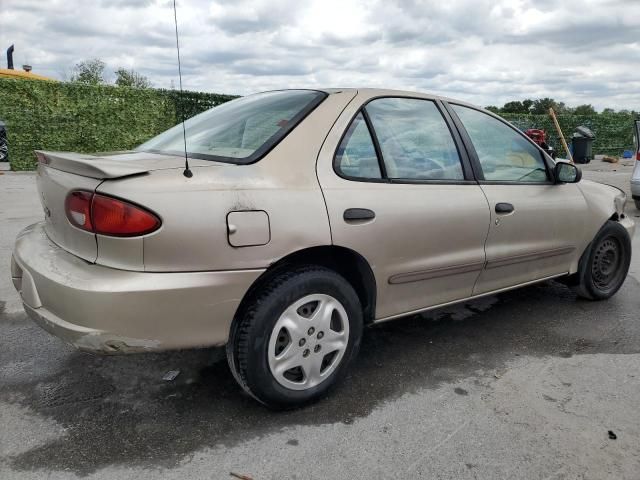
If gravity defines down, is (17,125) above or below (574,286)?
above

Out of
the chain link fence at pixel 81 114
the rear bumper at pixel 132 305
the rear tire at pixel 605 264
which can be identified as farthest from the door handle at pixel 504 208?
the chain link fence at pixel 81 114

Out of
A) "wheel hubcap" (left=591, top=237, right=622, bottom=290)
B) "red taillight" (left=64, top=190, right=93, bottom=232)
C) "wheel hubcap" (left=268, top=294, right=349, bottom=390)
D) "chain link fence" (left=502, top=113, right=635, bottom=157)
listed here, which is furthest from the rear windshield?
"chain link fence" (left=502, top=113, right=635, bottom=157)

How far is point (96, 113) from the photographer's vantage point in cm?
1342

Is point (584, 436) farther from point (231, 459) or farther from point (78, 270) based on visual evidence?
point (78, 270)

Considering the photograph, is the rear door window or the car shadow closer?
the car shadow

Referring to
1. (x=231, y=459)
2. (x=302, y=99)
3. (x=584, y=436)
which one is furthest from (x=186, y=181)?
(x=584, y=436)

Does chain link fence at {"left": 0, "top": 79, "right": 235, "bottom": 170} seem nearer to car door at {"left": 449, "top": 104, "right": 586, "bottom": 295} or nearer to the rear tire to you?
car door at {"left": 449, "top": 104, "right": 586, "bottom": 295}

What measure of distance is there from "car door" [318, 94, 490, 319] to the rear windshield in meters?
0.25

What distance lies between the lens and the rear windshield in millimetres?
2555

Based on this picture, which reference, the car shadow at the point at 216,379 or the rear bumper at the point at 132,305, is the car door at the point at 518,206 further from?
the rear bumper at the point at 132,305

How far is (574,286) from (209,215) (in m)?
3.16

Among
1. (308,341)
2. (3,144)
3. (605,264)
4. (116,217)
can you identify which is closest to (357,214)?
(308,341)

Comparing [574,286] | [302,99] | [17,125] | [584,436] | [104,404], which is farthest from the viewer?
[17,125]

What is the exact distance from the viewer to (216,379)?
2875 mm
